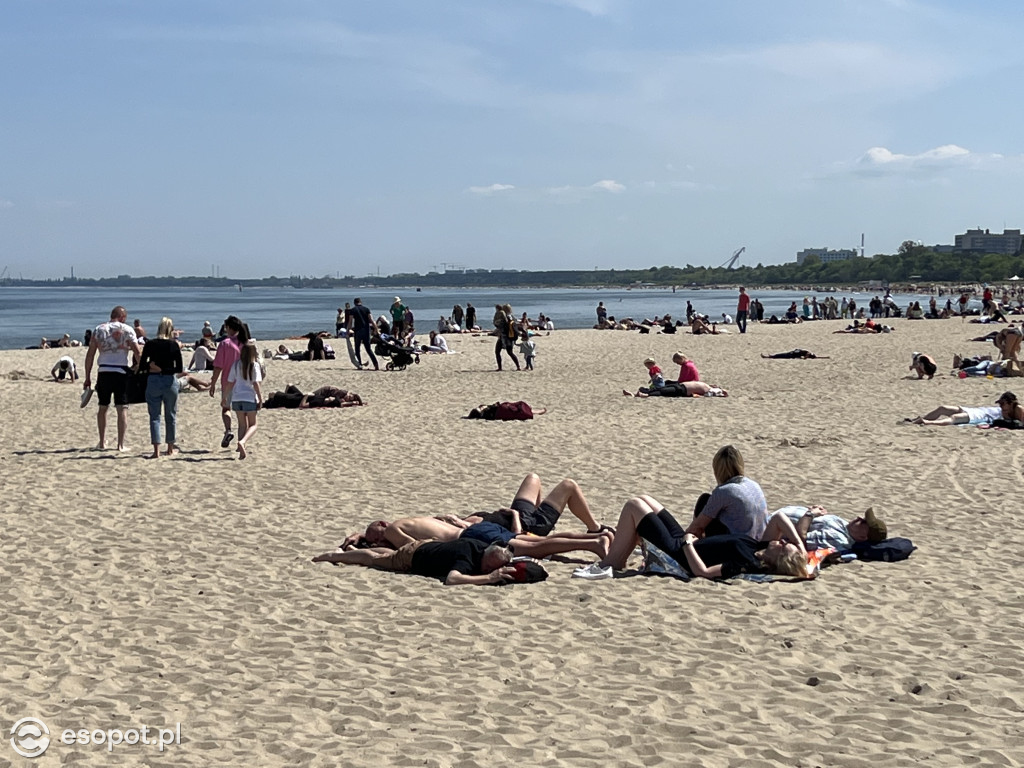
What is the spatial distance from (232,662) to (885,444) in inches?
358

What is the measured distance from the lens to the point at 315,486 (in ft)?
33.3

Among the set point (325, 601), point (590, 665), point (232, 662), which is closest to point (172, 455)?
point (325, 601)

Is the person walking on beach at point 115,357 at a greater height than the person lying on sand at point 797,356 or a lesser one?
greater

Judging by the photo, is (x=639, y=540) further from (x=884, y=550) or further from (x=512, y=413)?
(x=512, y=413)

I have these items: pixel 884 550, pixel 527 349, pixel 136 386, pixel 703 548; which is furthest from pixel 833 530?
pixel 527 349

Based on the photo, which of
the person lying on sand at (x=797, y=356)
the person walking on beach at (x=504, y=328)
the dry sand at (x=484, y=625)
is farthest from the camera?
the person lying on sand at (x=797, y=356)

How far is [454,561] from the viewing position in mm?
6809

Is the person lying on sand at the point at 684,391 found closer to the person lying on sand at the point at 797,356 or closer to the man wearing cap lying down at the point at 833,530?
the person lying on sand at the point at 797,356

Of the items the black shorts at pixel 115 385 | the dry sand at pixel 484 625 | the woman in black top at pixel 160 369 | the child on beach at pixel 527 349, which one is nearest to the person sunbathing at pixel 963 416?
the dry sand at pixel 484 625

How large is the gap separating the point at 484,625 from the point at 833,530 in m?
2.76

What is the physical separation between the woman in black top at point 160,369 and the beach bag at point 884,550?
7.35m

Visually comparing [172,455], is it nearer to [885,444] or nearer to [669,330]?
[885,444]

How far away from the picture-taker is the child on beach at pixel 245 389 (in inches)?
449

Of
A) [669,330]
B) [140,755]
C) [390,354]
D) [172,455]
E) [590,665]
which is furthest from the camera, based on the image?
[669,330]
